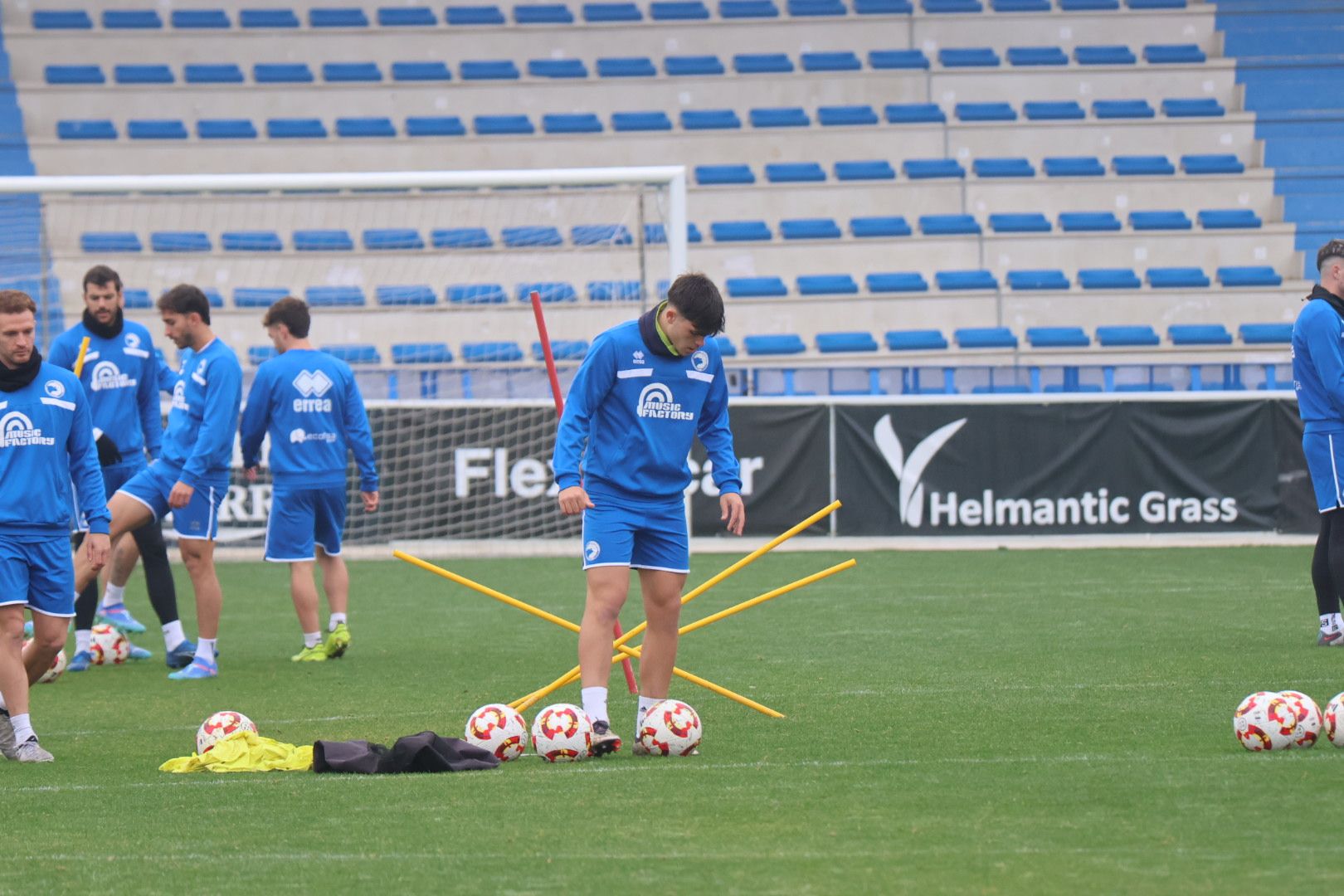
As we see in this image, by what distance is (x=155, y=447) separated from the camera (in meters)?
10.3

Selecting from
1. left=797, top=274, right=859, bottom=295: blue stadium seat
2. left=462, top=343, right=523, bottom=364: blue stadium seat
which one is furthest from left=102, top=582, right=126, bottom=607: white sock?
left=797, top=274, right=859, bottom=295: blue stadium seat

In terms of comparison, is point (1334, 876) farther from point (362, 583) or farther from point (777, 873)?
point (362, 583)

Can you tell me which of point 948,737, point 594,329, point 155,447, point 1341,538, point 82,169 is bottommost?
point 948,737

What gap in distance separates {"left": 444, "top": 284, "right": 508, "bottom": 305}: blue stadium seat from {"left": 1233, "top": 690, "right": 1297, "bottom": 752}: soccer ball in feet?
52.4

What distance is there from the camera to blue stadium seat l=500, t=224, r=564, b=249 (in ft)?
67.5

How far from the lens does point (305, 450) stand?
9.84m

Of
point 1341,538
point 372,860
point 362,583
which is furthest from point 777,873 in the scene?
point 362,583

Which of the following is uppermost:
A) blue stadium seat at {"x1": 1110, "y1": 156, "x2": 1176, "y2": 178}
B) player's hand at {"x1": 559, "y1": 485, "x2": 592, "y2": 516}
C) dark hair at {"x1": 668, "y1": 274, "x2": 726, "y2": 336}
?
blue stadium seat at {"x1": 1110, "y1": 156, "x2": 1176, "y2": 178}

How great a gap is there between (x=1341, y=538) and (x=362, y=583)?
8.96 m

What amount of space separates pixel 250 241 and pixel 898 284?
8.92 metres

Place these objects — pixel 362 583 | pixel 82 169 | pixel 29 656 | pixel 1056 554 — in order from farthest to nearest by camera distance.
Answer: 1. pixel 82 169
2. pixel 1056 554
3. pixel 362 583
4. pixel 29 656

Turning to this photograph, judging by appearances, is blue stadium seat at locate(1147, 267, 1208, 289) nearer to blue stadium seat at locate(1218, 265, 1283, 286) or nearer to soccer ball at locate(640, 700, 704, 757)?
blue stadium seat at locate(1218, 265, 1283, 286)

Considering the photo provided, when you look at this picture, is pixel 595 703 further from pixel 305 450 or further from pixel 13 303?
pixel 305 450

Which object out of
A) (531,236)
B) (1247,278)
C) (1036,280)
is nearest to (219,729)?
(531,236)
